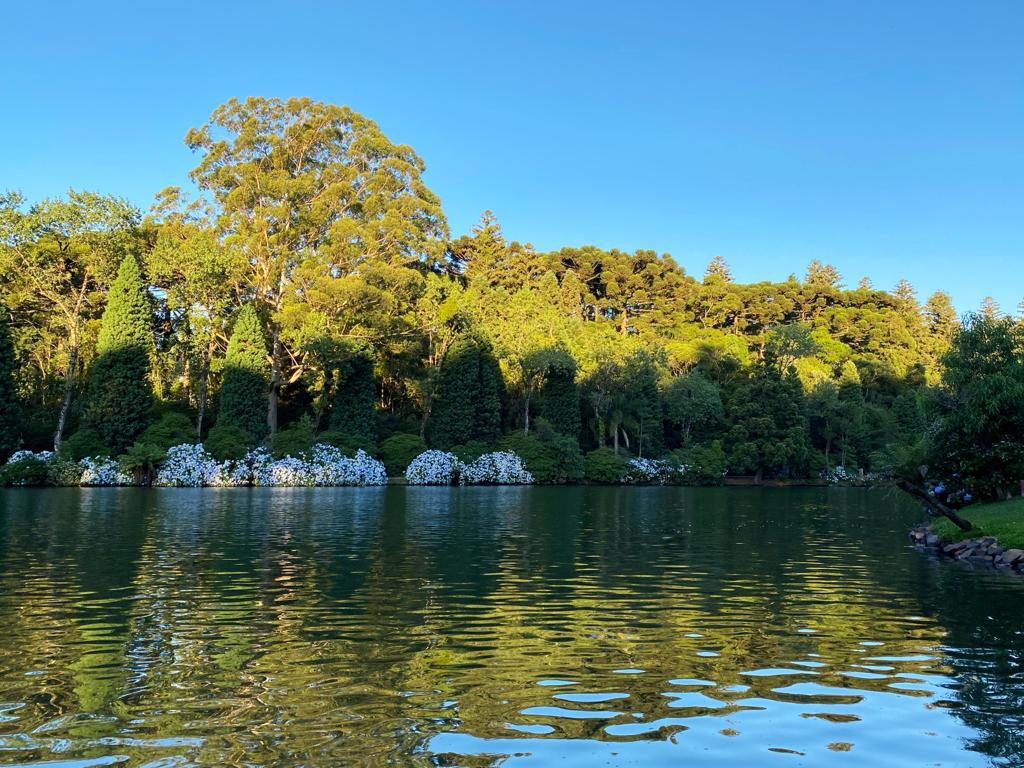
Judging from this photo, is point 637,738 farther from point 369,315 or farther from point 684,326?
point 684,326

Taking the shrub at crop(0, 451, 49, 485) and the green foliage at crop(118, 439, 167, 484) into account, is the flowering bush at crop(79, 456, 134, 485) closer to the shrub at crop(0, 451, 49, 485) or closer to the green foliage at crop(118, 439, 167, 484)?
the green foliage at crop(118, 439, 167, 484)

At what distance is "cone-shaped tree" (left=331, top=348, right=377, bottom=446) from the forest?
0.17 metres

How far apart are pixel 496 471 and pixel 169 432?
876 inches

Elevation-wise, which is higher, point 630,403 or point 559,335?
point 559,335

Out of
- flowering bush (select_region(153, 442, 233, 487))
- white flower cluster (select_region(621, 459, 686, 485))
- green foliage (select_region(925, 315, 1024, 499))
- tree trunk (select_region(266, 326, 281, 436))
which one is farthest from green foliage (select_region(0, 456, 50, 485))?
green foliage (select_region(925, 315, 1024, 499))

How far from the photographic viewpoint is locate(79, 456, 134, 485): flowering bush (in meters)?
50.4

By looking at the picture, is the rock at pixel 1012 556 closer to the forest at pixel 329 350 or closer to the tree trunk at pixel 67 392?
the forest at pixel 329 350

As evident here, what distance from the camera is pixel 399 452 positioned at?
60.4 metres

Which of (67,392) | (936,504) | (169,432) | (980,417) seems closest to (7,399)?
(67,392)

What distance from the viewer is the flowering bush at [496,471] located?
6147 centimetres

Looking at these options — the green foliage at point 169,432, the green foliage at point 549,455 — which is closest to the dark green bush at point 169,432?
the green foliage at point 169,432

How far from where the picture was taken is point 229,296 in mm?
61000

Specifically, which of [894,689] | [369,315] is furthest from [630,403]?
[894,689]

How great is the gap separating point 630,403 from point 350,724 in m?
66.1
